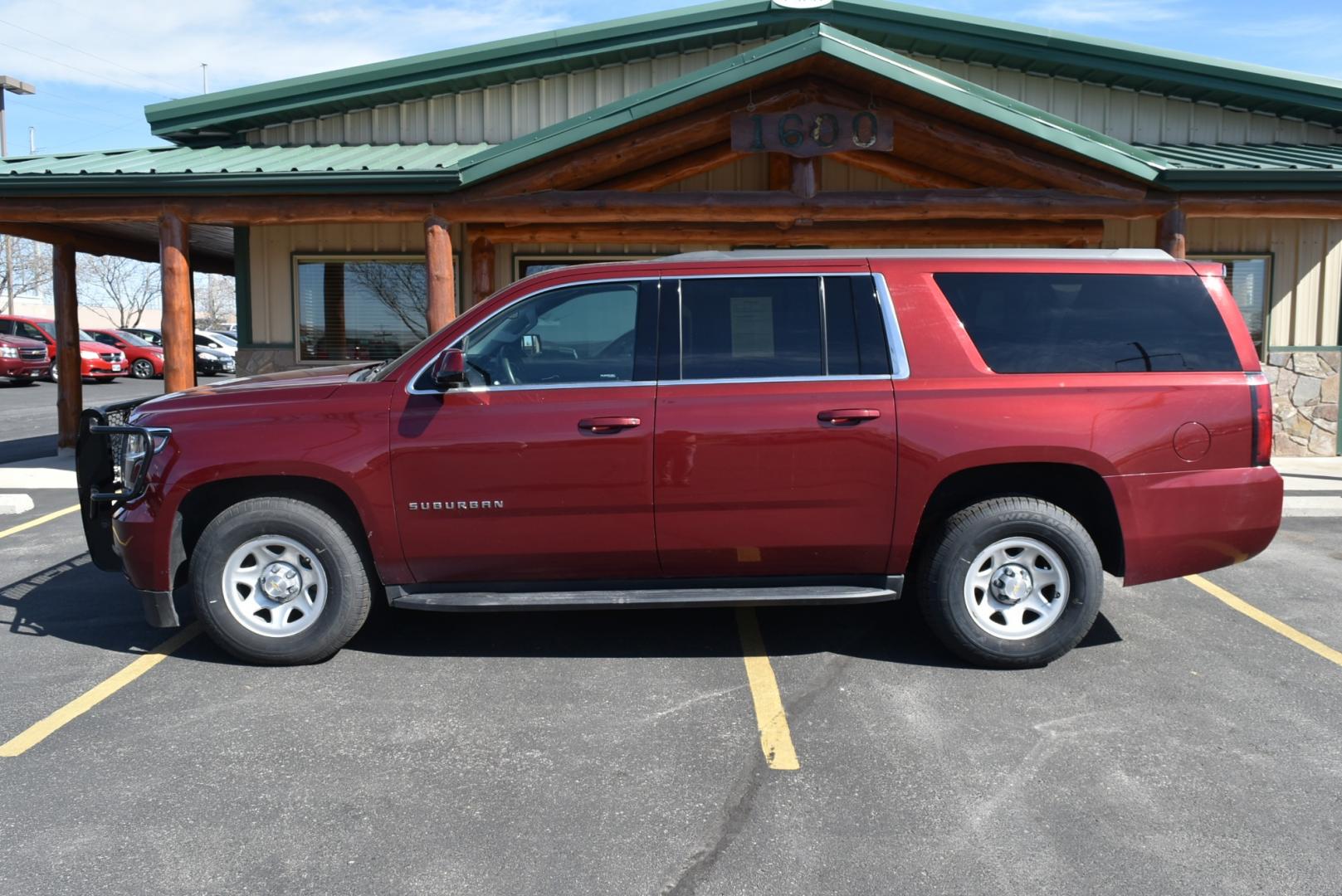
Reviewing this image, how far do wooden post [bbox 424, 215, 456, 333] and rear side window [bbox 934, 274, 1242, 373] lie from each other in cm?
572

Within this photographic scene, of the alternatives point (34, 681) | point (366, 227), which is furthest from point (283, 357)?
point (34, 681)

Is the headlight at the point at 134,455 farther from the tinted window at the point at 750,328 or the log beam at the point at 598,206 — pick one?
the log beam at the point at 598,206

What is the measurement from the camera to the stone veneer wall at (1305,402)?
12.2 meters

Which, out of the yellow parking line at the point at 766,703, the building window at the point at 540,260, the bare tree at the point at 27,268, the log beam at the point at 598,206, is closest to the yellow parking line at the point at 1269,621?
the yellow parking line at the point at 766,703

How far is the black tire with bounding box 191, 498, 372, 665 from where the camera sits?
4766 millimetres

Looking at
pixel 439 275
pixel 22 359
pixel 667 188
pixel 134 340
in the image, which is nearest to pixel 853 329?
pixel 439 275

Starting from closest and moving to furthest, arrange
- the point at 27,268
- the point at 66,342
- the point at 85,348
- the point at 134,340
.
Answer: the point at 66,342 < the point at 85,348 < the point at 134,340 < the point at 27,268

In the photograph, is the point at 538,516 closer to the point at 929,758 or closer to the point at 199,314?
the point at 929,758

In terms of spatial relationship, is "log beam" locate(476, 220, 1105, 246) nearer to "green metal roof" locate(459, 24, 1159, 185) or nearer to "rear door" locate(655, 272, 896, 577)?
"green metal roof" locate(459, 24, 1159, 185)

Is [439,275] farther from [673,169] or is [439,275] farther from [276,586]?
[276,586]

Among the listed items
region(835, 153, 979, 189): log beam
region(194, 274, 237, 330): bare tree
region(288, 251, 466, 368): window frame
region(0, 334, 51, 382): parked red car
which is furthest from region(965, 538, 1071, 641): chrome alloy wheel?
region(194, 274, 237, 330): bare tree

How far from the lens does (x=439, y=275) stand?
952 centimetres

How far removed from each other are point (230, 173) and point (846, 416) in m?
7.45

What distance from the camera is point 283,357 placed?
12.2m
